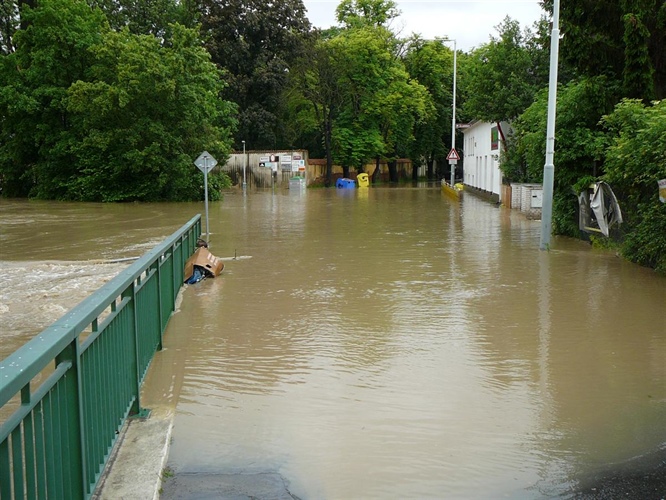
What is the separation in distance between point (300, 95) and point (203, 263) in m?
47.4

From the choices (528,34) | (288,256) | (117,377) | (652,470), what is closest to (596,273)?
(288,256)

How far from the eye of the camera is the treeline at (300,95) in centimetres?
1705

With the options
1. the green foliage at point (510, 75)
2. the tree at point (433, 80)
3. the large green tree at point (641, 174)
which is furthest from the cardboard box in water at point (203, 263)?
the tree at point (433, 80)

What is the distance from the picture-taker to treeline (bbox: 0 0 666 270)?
1705 centimetres

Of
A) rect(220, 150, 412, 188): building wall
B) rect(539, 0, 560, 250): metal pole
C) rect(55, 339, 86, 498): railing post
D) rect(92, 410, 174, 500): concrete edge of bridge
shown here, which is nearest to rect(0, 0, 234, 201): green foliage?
rect(220, 150, 412, 188): building wall

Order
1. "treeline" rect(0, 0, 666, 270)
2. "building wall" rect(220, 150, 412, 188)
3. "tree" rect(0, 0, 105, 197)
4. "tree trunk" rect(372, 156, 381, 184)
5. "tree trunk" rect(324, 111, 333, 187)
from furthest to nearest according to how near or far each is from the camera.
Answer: "tree trunk" rect(372, 156, 381, 184)
"tree trunk" rect(324, 111, 333, 187)
"building wall" rect(220, 150, 412, 188)
"tree" rect(0, 0, 105, 197)
"treeline" rect(0, 0, 666, 270)

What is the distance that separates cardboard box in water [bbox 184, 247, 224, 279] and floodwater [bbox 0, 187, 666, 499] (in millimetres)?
380

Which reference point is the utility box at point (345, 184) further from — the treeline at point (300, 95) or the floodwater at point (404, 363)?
the floodwater at point (404, 363)

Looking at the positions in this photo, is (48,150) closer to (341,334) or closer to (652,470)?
(341,334)

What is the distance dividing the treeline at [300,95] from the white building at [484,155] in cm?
194

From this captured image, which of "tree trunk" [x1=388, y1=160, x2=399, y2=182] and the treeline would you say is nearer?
the treeline

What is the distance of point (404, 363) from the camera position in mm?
7844

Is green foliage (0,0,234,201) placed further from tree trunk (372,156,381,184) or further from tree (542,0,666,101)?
tree (542,0,666,101)

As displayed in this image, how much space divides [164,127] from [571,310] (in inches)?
1229
